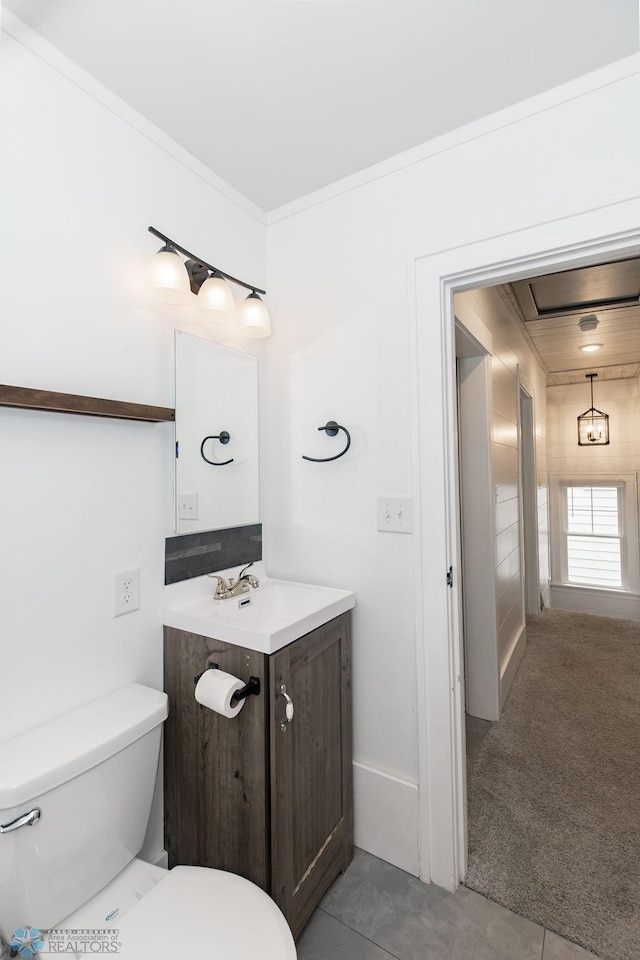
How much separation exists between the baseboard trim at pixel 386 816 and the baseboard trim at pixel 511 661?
1285 millimetres

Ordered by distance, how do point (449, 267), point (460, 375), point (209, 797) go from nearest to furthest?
point (209, 797) → point (449, 267) → point (460, 375)

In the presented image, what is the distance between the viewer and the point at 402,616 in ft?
5.16

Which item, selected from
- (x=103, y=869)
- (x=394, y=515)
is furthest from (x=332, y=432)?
(x=103, y=869)

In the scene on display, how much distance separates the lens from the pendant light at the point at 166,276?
138 centimetres

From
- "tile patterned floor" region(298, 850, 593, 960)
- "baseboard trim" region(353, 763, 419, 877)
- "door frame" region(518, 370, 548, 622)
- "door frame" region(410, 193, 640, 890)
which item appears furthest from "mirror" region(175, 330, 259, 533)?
"door frame" region(518, 370, 548, 622)

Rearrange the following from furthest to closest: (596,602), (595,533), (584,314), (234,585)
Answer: (595,533) → (596,602) → (584,314) → (234,585)

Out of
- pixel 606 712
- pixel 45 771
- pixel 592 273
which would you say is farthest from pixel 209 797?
pixel 592 273

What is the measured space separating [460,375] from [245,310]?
4.24 feet

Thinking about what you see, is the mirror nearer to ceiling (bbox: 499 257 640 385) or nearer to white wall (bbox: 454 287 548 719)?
white wall (bbox: 454 287 548 719)

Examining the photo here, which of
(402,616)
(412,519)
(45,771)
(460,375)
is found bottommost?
(45,771)

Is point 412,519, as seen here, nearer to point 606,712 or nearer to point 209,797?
point 209,797

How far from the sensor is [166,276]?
1.38 m

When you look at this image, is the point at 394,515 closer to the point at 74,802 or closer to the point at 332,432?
the point at 332,432

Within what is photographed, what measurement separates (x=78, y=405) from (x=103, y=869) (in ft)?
3.75
